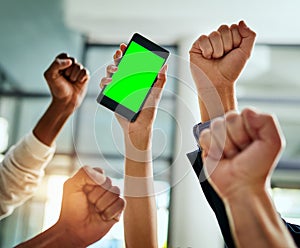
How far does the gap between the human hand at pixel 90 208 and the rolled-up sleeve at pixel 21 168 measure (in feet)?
0.25

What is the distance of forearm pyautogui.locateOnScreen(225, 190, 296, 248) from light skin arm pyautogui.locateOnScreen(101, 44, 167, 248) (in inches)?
9.2

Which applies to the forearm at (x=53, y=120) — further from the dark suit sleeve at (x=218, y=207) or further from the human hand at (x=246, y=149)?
the human hand at (x=246, y=149)

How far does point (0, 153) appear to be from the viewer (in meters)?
1.70

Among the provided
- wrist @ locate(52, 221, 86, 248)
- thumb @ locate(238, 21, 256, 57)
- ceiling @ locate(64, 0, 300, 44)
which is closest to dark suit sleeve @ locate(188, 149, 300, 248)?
→ thumb @ locate(238, 21, 256, 57)

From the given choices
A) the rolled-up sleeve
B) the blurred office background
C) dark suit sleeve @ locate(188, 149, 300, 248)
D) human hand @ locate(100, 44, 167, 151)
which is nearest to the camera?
dark suit sleeve @ locate(188, 149, 300, 248)

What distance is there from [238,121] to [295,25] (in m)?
1.67

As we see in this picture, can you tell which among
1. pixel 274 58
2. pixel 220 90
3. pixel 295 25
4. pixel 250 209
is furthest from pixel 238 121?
pixel 274 58

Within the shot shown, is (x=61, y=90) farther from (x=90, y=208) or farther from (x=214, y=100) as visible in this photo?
(x=214, y=100)

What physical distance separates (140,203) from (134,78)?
139mm

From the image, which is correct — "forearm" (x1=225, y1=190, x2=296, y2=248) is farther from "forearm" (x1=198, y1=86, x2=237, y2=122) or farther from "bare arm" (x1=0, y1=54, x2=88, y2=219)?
"bare arm" (x1=0, y1=54, x2=88, y2=219)

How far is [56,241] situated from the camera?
59 cm

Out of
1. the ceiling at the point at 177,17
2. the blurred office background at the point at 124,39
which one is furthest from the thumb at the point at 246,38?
the ceiling at the point at 177,17

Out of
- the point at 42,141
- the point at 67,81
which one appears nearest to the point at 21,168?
the point at 42,141

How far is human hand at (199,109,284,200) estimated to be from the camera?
0.28 meters
